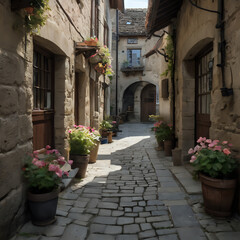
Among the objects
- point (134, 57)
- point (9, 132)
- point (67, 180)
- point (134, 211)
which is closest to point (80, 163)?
point (67, 180)

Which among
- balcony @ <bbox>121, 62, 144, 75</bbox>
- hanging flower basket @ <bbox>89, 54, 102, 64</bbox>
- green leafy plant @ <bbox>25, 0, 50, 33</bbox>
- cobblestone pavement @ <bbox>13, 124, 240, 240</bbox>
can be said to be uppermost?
balcony @ <bbox>121, 62, 144, 75</bbox>

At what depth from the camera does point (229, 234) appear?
7.72 feet

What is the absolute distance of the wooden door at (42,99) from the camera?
348 centimetres

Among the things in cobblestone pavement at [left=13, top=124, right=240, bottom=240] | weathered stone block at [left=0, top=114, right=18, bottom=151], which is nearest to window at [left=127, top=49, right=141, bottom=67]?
cobblestone pavement at [left=13, top=124, right=240, bottom=240]

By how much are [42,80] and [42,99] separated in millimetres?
301

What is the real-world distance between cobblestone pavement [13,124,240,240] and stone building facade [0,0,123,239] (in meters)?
0.60

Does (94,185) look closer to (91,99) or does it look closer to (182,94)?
(182,94)

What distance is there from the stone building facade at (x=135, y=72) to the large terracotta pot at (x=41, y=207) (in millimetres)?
13881

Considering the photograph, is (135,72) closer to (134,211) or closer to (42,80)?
(42,80)

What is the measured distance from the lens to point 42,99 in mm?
3744

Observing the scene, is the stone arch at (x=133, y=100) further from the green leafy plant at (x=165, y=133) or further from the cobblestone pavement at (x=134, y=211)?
the cobblestone pavement at (x=134, y=211)

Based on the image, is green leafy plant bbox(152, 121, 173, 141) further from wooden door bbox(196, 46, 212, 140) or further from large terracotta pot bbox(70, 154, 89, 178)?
large terracotta pot bbox(70, 154, 89, 178)

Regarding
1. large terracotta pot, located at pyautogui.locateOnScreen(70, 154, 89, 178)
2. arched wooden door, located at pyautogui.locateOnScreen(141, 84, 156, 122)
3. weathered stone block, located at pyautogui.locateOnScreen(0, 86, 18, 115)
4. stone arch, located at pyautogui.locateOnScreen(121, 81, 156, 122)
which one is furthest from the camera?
arched wooden door, located at pyautogui.locateOnScreen(141, 84, 156, 122)

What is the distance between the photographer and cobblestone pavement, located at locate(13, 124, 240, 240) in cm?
244
